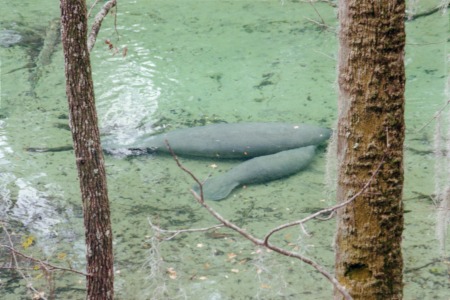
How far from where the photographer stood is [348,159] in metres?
2.10

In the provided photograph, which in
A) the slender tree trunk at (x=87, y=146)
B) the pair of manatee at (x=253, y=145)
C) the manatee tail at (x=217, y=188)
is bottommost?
the manatee tail at (x=217, y=188)

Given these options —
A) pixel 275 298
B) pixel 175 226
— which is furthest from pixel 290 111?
pixel 275 298

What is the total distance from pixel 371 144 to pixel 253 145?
13.8ft

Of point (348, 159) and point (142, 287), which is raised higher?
point (348, 159)

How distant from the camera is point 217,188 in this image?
5.61 meters

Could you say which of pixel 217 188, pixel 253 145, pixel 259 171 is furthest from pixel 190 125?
pixel 217 188

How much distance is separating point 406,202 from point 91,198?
122 inches

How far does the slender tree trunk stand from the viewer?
114 inches

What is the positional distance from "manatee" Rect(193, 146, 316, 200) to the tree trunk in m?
3.38

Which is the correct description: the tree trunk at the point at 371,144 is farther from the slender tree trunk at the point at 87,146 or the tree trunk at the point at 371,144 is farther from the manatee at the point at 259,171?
the manatee at the point at 259,171

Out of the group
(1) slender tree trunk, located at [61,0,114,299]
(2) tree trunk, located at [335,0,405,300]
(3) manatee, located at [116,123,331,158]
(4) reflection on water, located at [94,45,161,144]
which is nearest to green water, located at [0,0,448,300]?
(4) reflection on water, located at [94,45,161,144]

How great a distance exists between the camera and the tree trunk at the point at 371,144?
202 centimetres

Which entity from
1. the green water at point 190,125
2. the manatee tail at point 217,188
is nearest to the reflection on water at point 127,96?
the green water at point 190,125

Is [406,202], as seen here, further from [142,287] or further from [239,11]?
[239,11]
